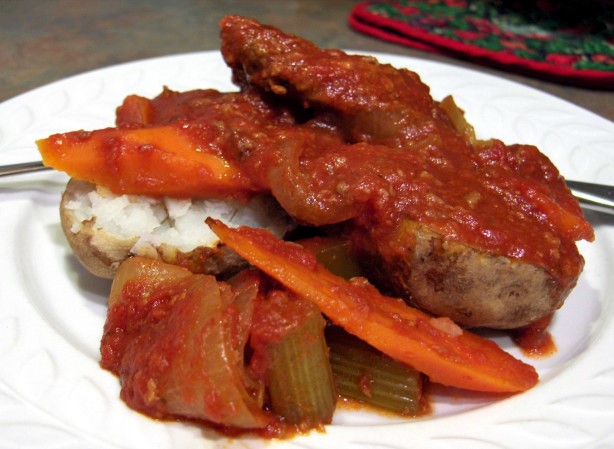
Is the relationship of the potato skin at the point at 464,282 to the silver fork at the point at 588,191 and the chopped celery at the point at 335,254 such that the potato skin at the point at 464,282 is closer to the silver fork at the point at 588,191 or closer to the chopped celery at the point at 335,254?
the chopped celery at the point at 335,254

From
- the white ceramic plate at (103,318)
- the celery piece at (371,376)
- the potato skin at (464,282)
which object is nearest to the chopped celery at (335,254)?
the potato skin at (464,282)

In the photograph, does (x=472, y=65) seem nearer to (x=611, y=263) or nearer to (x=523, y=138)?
(x=523, y=138)

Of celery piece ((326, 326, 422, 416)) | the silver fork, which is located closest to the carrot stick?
celery piece ((326, 326, 422, 416))

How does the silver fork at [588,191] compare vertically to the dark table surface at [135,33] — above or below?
above

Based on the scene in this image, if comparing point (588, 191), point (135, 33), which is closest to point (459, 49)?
point (588, 191)

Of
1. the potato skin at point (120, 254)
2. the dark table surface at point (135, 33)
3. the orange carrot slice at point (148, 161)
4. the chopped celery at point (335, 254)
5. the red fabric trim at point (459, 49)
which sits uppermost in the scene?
the orange carrot slice at point (148, 161)

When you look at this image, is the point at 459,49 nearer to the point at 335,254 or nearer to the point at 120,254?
the point at 335,254
